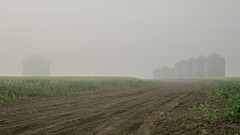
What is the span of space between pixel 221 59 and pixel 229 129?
71.7 metres

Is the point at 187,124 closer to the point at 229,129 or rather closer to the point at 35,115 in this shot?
the point at 229,129

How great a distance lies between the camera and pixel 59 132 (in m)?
5.41

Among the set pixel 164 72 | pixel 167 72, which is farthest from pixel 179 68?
pixel 164 72

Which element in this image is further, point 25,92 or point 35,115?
point 25,92

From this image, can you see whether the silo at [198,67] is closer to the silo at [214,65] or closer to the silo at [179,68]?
the silo at [214,65]

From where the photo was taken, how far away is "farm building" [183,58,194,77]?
88.2 metres

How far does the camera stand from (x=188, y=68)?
90.1 meters

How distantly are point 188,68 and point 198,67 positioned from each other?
9008mm

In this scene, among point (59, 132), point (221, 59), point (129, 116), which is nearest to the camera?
point (59, 132)

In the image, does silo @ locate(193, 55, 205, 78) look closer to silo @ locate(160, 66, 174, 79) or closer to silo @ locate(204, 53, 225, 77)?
silo @ locate(204, 53, 225, 77)

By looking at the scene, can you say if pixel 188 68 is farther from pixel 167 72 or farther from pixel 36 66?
pixel 36 66

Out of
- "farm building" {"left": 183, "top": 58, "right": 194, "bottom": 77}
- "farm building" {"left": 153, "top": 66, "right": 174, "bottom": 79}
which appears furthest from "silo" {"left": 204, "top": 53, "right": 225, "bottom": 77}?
"farm building" {"left": 153, "top": 66, "right": 174, "bottom": 79}

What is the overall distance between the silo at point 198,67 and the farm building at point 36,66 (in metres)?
58.2

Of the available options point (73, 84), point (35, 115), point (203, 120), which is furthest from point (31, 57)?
point (203, 120)
